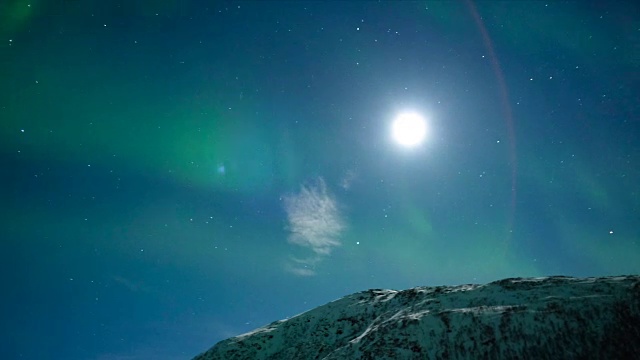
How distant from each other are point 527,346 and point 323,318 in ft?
98.1

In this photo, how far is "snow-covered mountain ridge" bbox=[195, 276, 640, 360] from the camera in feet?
72.7

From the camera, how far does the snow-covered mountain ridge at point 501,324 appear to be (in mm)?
22156

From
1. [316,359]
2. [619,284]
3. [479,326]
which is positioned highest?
[619,284]

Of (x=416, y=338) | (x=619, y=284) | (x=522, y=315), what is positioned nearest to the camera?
(x=619, y=284)

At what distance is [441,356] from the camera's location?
89.9 feet

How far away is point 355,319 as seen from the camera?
4319 centimetres

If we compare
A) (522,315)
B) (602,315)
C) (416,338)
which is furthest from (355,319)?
(602,315)

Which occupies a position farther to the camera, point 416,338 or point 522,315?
point 416,338

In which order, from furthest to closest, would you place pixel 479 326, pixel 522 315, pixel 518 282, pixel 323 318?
1. pixel 323 318
2. pixel 518 282
3. pixel 479 326
4. pixel 522 315

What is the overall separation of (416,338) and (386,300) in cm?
1469

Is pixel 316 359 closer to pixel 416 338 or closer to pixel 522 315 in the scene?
pixel 416 338

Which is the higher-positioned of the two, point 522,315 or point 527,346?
point 522,315

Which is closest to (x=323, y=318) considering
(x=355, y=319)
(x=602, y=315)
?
(x=355, y=319)

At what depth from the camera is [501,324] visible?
1041 inches
